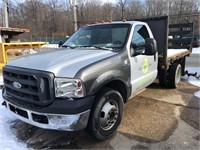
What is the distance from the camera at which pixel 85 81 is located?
121 inches

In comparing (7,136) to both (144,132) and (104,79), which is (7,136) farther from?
(144,132)

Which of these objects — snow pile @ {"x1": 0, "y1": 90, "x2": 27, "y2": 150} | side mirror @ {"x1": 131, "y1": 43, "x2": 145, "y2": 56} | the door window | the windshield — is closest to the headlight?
snow pile @ {"x1": 0, "y1": 90, "x2": 27, "y2": 150}

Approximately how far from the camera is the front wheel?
330cm

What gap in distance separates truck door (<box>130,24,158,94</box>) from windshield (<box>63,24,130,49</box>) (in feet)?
0.82

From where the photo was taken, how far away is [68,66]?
3.18 m

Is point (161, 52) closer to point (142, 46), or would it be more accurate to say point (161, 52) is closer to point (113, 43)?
point (142, 46)

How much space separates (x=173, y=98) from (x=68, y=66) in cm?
369

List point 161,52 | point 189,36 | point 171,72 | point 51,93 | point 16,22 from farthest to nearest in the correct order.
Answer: point 16,22
point 189,36
point 171,72
point 161,52
point 51,93

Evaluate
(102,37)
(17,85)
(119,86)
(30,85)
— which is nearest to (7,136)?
(17,85)

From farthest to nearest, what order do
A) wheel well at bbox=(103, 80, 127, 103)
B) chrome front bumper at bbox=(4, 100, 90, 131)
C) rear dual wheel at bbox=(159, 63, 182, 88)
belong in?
1. rear dual wheel at bbox=(159, 63, 182, 88)
2. wheel well at bbox=(103, 80, 127, 103)
3. chrome front bumper at bbox=(4, 100, 90, 131)

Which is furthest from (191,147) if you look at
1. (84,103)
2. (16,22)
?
(16,22)

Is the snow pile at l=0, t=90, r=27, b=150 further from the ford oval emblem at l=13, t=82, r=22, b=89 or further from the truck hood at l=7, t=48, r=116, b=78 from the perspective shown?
the truck hood at l=7, t=48, r=116, b=78

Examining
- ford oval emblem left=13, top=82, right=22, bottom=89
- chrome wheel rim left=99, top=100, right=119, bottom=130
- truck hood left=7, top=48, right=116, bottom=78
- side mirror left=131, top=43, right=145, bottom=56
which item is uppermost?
side mirror left=131, top=43, right=145, bottom=56

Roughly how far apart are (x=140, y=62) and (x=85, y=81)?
1.80 m
